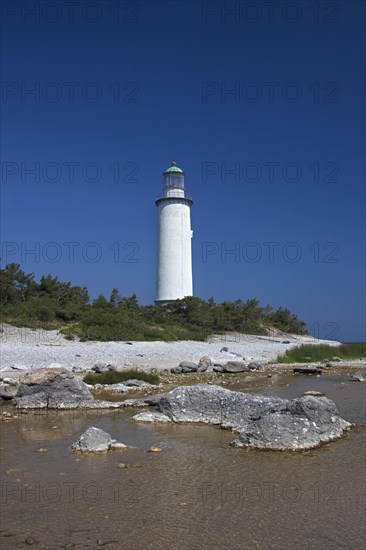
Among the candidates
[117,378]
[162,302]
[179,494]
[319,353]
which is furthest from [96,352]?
[162,302]

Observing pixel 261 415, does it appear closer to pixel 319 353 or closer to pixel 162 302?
pixel 319 353

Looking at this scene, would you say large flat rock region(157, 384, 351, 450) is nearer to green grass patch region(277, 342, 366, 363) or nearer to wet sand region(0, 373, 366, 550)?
wet sand region(0, 373, 366, 550)

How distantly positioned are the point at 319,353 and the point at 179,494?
1100 inches

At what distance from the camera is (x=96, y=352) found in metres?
26.7

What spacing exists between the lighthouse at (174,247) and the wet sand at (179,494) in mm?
35659

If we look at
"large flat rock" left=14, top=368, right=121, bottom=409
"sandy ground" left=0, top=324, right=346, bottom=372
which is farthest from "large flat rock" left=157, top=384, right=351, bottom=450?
"sandy ground" left=0, top=324, right=346, bottom=372

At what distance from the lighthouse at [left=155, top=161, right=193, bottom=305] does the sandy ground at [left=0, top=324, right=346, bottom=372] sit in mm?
11840

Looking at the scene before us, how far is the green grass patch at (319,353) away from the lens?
103 ft

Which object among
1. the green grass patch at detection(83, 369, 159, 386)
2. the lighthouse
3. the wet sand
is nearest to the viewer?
the wet sand

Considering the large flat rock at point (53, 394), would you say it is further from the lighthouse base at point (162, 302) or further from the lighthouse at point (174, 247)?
the lighthouse at point (174, 247)

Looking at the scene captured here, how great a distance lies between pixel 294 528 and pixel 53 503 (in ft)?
10.1

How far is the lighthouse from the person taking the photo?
46844 mm

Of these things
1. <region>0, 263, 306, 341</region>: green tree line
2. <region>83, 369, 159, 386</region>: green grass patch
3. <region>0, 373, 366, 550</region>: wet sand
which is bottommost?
<region>0, 373, 366, 550</region>: wet sand

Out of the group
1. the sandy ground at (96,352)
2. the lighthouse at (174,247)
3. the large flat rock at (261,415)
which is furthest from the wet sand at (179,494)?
the lighthouse at (174,247)
